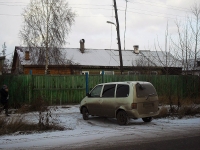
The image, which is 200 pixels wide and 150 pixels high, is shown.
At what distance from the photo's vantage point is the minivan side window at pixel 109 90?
1181 cm

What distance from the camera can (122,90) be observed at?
11.4 metres

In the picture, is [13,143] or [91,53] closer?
[13,143]

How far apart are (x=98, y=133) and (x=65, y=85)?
935 cm

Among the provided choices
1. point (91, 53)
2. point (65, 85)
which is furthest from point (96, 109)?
point (91, 53)

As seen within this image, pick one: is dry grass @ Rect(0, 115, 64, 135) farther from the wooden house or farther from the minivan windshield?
the wooden house

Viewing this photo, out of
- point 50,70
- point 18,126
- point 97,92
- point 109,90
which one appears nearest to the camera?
point 18,126

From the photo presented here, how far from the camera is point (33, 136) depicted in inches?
357

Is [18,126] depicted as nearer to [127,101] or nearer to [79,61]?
[127,101]

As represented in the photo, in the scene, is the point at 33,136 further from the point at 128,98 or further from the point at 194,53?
the point at 194,53

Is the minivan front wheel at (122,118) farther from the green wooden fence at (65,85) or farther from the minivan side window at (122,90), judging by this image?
the green wooden fence at (65,85)

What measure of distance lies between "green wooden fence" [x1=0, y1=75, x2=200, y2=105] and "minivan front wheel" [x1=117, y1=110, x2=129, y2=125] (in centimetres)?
531

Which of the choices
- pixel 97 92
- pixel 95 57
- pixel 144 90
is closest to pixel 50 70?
pixel 95 57

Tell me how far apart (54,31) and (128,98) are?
59.9 ft

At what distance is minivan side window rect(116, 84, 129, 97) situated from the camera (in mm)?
11211
